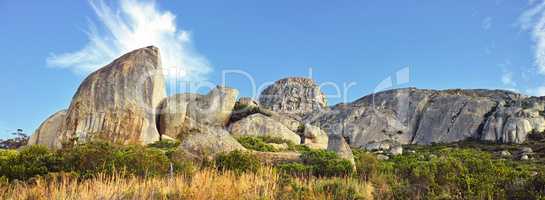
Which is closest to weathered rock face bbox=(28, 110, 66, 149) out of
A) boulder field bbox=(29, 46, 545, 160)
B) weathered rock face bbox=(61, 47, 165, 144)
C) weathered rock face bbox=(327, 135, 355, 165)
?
boulder field bbox=(29, 46, 545, 160)

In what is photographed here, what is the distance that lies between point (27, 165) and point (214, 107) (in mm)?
17567

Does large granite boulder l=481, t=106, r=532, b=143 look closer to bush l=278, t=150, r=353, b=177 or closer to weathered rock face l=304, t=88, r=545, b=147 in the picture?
weathered rock face l=304, t=88, r=545, b=147

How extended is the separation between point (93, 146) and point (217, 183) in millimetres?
7195

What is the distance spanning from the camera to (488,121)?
68312 mm

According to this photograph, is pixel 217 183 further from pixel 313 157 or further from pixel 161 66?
pixel 161 66

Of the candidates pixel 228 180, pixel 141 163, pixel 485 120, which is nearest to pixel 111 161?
pixel 141 163

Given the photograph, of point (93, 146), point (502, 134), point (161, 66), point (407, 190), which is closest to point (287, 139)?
point (161, 66)

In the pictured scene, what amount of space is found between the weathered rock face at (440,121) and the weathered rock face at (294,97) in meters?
46.8

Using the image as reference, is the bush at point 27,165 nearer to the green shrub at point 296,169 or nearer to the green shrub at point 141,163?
the green shrub at point 141,163

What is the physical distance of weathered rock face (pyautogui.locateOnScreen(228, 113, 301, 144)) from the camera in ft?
94.2

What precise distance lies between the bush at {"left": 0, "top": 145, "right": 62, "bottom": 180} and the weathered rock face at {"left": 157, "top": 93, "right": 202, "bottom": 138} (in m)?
11.6

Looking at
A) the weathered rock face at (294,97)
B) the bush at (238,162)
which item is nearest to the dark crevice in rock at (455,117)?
the weathered rock face at (294,97)

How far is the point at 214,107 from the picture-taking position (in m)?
29.5

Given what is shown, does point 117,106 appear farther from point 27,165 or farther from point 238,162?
point 238,162
